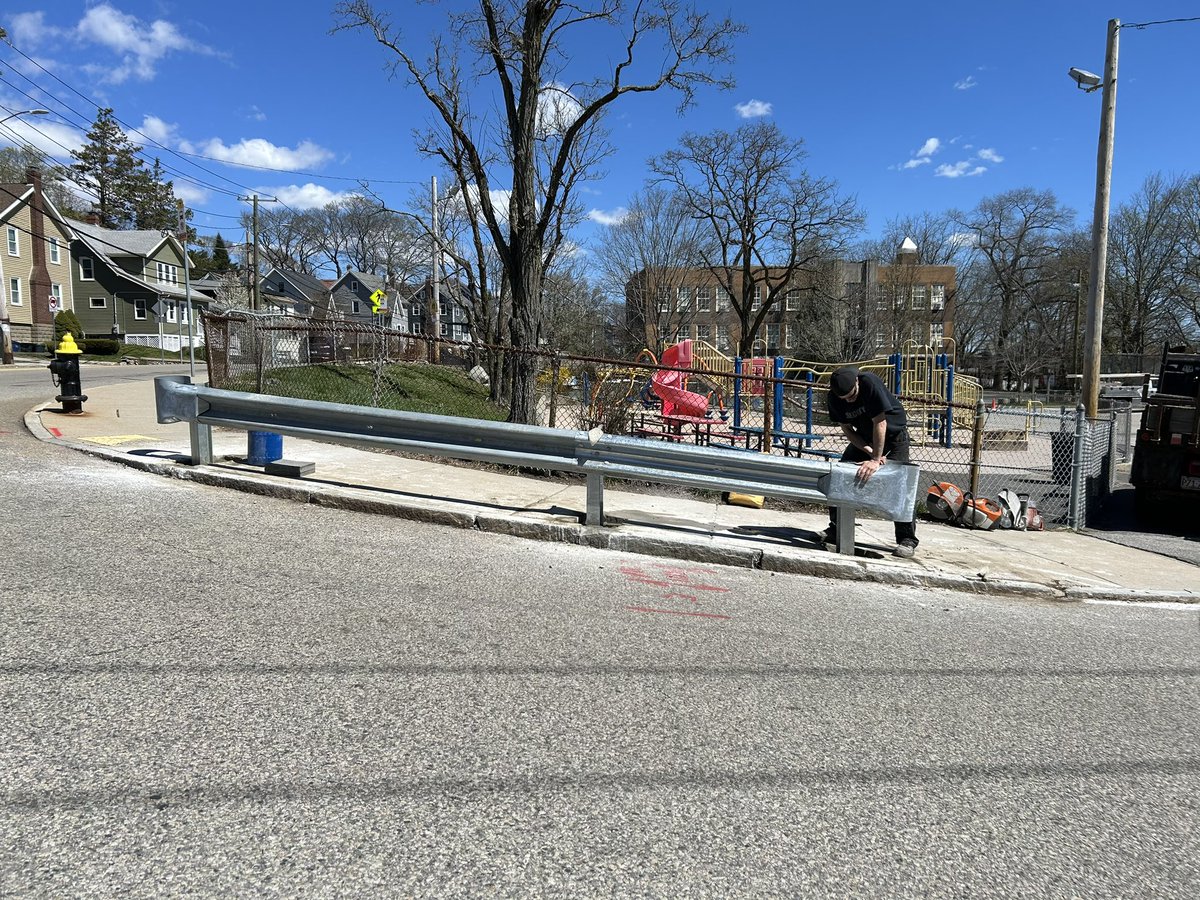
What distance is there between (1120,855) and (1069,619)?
346 cm

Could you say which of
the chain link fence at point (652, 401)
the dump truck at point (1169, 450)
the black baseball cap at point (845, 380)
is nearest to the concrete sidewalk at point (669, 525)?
the chain link fence at point (652, 401)

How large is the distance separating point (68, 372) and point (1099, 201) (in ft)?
54.4

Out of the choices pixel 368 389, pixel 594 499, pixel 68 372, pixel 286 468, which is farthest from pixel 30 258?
pixel 594 499

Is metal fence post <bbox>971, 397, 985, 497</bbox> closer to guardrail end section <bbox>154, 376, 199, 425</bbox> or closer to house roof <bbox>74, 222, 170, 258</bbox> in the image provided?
guardrail end section <bbox>154, 376, 199, 425</bbox>

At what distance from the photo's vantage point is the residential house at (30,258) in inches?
1638

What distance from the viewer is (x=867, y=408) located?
661 cm

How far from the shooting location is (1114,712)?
12.6 feet

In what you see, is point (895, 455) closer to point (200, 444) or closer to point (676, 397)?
point (200, 444)

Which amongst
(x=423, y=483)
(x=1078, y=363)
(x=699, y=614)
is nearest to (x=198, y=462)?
(x=423, y=483)

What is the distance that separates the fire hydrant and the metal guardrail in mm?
3999

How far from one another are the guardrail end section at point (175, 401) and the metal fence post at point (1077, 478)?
389 inches

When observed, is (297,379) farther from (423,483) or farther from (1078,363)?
(1078,363)

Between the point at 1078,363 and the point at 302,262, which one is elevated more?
the point at 302,262

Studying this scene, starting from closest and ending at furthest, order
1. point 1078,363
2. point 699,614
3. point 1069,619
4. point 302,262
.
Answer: point 699,614 → point 1069,619 → point 1078,363 → point 302,262
